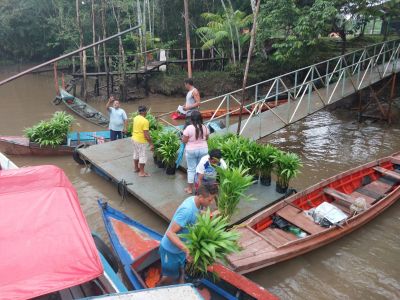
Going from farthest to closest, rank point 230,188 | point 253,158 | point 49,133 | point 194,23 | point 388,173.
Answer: point 194,23 < point 49,133 < point 388,173 < point 253,158 < point 230,188

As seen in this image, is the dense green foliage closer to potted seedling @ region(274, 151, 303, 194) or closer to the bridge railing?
the bridge railing

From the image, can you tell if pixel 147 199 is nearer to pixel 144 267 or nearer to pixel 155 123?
pixel 144 267

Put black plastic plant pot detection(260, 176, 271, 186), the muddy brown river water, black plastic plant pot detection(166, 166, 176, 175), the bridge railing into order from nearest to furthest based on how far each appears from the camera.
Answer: the muddy brown river water → black plastic plant pot detection(260, 176, 271, 186) → black plastic plant pot detection(166, 166, 176, 175) → the bridge railing

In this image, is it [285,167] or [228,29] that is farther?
[228,29]

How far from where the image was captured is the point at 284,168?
21.4 feet

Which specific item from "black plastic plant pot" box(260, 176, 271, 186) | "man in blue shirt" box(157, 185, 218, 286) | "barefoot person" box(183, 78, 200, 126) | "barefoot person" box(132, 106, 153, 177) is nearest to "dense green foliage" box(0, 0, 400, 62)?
"barefoot person" box(183, 78, 200, 126)

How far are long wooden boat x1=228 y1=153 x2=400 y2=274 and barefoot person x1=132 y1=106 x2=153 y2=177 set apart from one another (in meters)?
2.78

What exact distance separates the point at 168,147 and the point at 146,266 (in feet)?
11.0

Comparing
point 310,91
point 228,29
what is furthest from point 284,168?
point 228,29

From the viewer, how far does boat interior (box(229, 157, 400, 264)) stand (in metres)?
5.20

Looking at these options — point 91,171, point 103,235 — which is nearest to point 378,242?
point 103,235

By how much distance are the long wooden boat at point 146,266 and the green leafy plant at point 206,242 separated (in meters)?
0.40

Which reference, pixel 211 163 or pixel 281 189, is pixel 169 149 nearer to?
pixel 211 163

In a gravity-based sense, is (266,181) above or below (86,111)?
above
